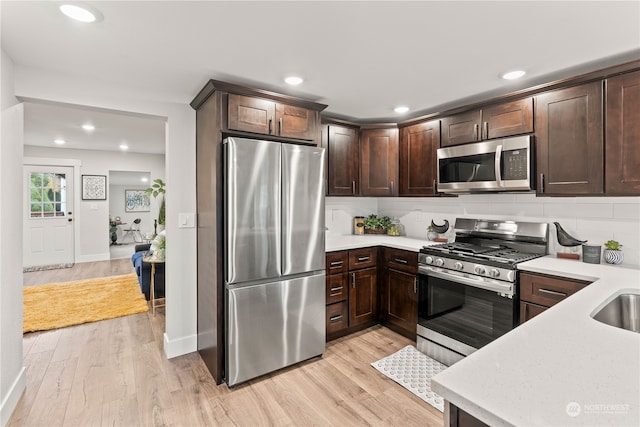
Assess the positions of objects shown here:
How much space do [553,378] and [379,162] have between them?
2962 mm

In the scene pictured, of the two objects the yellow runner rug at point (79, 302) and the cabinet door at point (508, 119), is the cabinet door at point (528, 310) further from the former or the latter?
the yellow runner rug at point (79, 302)

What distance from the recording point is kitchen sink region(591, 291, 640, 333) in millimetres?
1505

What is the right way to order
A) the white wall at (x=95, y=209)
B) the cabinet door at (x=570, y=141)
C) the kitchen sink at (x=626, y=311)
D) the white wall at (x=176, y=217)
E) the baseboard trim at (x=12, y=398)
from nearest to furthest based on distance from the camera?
the kitchen sink at (x=626, y=311), the baseboard trim at (x=12, y=398), the cabinet door at (x=570, y=141), the white wall at (x=176, y=217), the white wall at (x=95, y=209)

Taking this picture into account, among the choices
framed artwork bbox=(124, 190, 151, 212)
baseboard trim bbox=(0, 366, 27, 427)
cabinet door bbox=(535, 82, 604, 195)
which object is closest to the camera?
baseboard trim bbox=(0, 366, 27, 427)

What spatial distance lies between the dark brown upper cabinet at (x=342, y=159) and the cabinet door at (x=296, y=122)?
545 millimetres

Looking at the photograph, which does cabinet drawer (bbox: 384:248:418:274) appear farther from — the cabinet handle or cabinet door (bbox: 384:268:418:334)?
the cabinet handle

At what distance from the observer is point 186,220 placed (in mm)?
2848

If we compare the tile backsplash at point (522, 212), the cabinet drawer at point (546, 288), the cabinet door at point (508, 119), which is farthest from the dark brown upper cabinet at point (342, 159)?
the cabinet drawer at point (546, 288)

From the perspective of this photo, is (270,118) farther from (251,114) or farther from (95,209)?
(95,209)

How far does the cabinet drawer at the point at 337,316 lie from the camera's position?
119 inches

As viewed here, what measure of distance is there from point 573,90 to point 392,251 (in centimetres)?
192

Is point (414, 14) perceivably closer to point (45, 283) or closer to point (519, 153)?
point (519, 153)

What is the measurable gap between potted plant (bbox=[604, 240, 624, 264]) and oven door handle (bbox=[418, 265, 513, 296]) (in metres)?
0.76

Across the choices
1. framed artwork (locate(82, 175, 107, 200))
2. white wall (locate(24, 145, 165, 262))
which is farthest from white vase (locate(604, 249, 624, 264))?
framed artwork (locate(82, 175, 107, 200))
